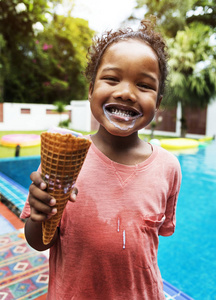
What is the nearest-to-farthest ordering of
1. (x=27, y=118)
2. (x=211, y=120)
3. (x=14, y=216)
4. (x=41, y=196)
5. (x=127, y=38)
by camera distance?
(x=41, y=196) < (x=127, y=38) < (x=14, y=216) < (x=211, y=120) < (x=27, y=118)

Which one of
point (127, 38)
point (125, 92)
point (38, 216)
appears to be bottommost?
point (38, 216)

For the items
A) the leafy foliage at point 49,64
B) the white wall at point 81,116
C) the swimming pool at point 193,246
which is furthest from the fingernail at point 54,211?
the leafy foliage at point 49,64

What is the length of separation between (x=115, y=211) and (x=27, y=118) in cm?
2032

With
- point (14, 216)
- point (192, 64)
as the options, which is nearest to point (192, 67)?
point (192, 64)

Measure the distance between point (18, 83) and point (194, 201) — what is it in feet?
70.5

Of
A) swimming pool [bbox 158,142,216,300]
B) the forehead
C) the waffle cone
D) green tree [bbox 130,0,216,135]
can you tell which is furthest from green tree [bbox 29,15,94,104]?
the waffle cone

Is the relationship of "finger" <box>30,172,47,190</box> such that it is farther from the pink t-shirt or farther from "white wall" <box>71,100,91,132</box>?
"white wall" <box>71,100,91,132</box>

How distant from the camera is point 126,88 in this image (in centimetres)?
105

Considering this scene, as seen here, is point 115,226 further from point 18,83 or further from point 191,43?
point 18,83

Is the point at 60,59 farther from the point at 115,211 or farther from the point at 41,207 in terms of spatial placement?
the point at 41,207

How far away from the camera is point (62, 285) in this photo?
1097mm

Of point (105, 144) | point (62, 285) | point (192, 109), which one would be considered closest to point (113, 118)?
point (105, 144)

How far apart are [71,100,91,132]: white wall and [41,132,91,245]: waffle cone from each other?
19.6m

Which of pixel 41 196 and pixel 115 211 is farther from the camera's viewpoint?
pixel 115 211
